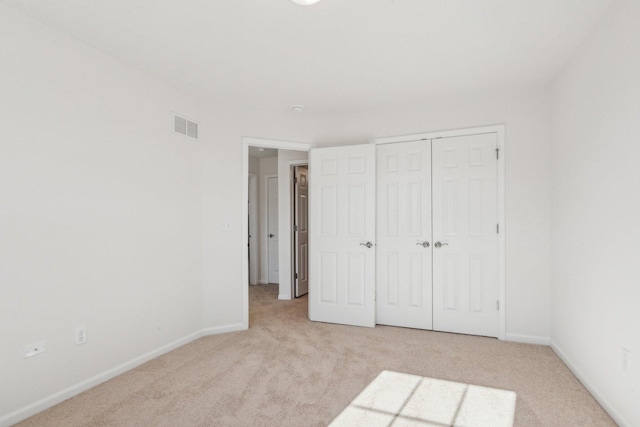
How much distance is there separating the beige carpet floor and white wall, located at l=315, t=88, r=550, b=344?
313mm

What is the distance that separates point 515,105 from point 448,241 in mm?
1508

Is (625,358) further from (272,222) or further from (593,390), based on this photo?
(272,222)

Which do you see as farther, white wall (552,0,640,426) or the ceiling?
the ceiling

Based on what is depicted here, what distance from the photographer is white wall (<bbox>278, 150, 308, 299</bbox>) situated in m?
5.14

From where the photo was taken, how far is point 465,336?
346cm

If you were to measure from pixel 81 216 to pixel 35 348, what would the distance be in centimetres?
88

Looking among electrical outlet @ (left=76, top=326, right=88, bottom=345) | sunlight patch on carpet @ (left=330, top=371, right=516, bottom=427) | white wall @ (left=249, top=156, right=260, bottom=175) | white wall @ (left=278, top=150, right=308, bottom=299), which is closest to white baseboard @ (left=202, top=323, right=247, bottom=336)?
electrical outlet @ (left=76, top=326, right=88, bottom=345)

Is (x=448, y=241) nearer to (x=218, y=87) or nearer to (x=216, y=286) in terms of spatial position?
(x=216, y=286)

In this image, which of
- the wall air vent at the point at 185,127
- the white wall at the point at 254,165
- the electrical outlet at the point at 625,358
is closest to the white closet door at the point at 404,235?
the electrical outlet at the point at 625,358

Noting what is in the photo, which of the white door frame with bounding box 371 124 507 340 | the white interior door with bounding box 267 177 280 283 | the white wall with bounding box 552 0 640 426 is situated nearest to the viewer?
the white wall with bounding box 552 0 640 426

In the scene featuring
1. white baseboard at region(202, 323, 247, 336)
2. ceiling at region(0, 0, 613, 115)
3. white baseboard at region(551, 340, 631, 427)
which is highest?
ceiling at region(0, 0, 613, 115)

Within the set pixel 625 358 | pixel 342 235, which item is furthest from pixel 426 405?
pixel 342 235

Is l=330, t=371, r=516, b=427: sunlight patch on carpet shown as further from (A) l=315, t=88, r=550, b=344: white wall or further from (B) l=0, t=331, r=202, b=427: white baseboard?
(B) l=0, t=331, r=202, b=427: white baseboard

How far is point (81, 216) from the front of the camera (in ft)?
7.89
